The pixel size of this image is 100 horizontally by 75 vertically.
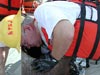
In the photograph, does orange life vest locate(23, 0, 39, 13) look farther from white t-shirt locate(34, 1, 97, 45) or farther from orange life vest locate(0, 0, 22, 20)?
white t-shirt locate(34, 1, 97, 45)

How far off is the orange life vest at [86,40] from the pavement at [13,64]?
78 centimetres

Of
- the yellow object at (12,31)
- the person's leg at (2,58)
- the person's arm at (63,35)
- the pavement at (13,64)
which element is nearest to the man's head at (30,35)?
the yellow object at (12,31)

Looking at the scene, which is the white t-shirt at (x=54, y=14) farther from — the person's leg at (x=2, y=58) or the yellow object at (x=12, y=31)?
the person's leg at (x=2, y=58)

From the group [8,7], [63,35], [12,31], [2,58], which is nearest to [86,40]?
[63,35]

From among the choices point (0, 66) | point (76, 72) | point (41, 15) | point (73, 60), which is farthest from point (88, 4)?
point (0, 66)

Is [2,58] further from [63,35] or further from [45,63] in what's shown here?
[63,35]

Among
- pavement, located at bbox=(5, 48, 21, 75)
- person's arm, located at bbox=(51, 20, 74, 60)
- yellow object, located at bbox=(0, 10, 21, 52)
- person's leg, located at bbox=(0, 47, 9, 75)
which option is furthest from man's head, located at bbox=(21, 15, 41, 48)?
pavement, located at bbox=(5, 48, 21, 75)

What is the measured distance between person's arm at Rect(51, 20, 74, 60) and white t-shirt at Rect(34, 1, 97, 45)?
3cm

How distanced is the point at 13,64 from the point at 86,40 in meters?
0.98

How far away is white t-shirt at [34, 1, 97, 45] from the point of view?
5.45 ft

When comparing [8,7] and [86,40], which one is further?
[8,7]

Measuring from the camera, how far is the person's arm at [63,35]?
64.2 inches

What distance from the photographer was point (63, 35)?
164 centimetres

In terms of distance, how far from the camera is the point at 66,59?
2.21 m
